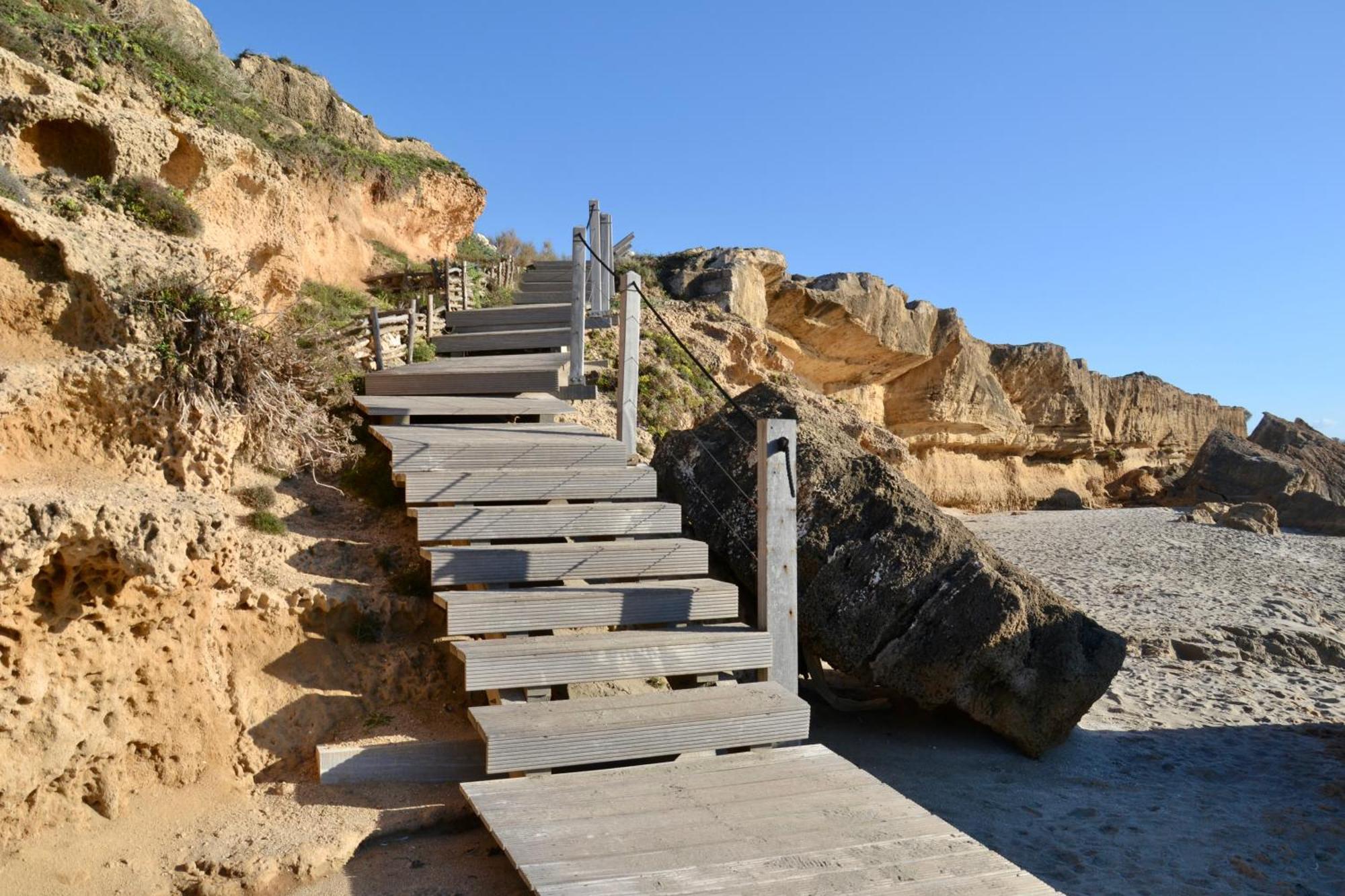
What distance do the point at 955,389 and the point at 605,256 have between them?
16.0 metres

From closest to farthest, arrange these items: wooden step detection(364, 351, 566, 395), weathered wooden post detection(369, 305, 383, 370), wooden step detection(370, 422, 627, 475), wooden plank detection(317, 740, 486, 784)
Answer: wooden plank detection(317, 740, 486, 784)
wooden step detection(370, 422, 627, 475)
wooden step detection(364, 351, 566, 395)
weathered wooden post detection(369, 305, 383, 370)

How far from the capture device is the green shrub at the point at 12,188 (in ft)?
16.6

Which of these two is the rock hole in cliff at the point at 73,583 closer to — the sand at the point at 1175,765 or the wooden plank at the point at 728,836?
the wooden plank at the point at 728,836

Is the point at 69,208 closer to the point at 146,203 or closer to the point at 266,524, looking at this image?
the point at 146,203

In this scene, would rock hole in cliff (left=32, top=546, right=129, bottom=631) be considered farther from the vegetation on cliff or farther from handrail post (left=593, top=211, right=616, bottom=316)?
handrail post (left=593, top=211, right=616, bottom=316)

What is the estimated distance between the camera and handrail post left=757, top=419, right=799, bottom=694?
5.40 m

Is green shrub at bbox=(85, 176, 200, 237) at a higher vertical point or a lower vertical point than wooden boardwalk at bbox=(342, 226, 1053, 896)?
higher

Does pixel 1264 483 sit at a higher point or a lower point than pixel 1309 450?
lower

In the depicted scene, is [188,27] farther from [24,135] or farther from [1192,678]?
[1192,678]

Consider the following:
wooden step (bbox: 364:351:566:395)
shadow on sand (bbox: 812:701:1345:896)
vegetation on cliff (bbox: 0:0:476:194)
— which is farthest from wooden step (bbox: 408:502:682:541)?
vegetation on cliff (bbox: 0:0:476:194)

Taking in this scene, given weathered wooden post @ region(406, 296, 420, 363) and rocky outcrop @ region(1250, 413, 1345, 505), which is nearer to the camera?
weathered wooden post @ region(406, 296, 420, 363)

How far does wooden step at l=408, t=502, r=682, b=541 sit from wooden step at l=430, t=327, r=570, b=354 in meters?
4.04

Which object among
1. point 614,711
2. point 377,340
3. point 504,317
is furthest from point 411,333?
point 614,711

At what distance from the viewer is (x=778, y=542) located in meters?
5.48
